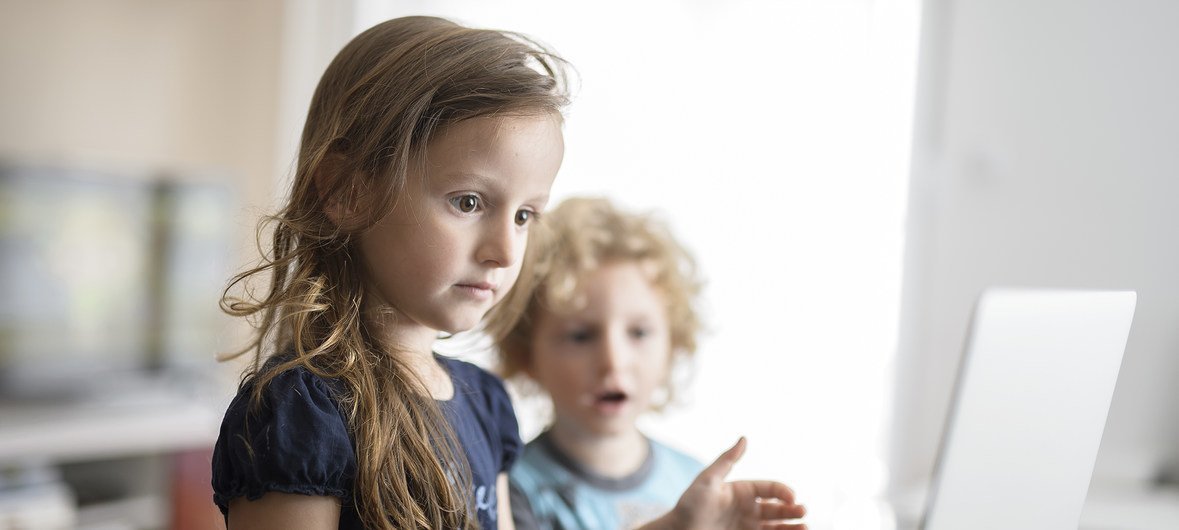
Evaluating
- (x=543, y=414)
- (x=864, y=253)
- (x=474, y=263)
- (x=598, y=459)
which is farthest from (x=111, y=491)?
(x=474, y=263)

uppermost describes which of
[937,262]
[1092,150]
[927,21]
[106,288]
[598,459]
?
[927,21]

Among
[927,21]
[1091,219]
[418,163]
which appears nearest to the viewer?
[418,163]

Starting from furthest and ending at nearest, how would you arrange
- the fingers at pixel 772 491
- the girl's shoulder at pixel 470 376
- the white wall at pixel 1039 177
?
the white wall at pixel 1039 177, the girl's shoulder at pixel 470 376, the fingers at pixel 772 491

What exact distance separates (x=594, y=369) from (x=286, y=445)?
0.53m

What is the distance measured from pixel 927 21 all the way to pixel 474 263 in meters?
1.36

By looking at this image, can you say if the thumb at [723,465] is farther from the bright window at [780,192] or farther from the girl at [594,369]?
the bright window at [780,192]

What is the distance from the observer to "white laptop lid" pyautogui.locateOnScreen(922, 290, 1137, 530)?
64 cm

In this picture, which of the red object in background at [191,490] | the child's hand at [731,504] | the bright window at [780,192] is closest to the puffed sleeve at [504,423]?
the child's hand at [731,504]

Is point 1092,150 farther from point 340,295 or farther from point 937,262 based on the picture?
point 340,295

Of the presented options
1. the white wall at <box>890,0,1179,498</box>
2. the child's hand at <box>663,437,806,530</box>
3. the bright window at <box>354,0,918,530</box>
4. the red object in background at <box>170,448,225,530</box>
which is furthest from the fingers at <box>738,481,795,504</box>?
the red object in background at <box>170,448,225,530</box>

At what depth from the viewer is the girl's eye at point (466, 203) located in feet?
2.67

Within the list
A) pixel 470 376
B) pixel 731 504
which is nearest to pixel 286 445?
pixel 470 376

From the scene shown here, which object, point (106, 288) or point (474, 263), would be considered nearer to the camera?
point (474, 263)

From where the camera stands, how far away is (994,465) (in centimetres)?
67
